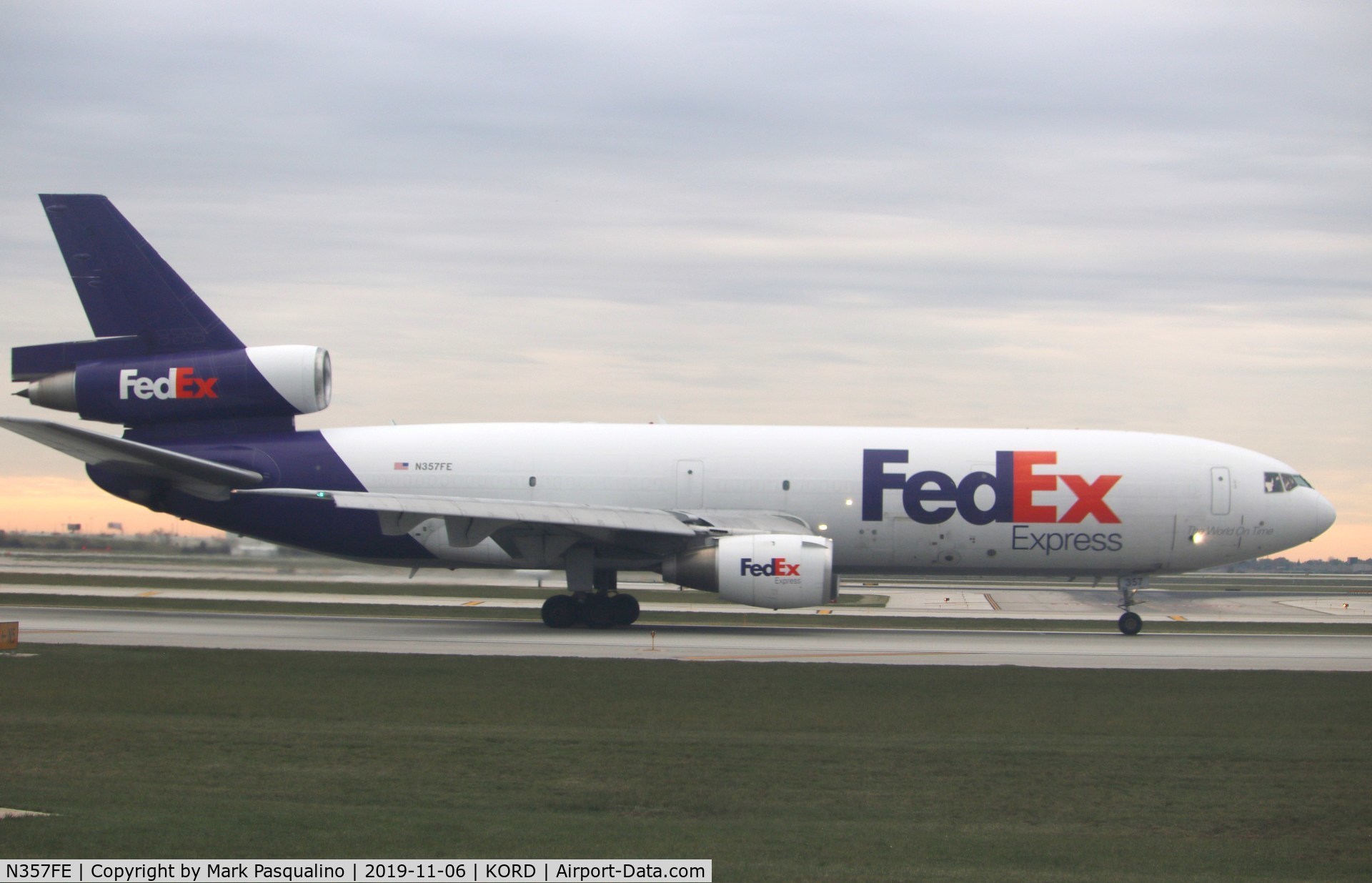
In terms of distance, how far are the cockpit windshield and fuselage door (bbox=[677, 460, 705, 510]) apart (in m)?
12.9

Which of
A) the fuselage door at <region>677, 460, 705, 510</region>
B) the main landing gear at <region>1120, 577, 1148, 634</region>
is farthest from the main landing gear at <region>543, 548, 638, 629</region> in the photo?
the main landing gear at <region>1120, 577, 1148, 634</region>

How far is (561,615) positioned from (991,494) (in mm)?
9974

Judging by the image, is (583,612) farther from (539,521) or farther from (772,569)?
(772,569)

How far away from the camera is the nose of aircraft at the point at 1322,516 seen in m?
29.2

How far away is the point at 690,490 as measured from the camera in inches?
1112

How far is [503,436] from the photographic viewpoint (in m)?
28.9

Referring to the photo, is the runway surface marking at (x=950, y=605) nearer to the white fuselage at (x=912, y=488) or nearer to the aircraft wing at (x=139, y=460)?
the white fuselage at (x=912, y=488)

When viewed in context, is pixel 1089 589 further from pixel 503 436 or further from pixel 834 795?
pixel 834 795

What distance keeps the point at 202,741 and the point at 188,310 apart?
1811cm

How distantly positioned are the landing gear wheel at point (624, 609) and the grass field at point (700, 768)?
8288mm

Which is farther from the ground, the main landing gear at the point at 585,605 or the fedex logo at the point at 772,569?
the fedex logo at the point at 772,569

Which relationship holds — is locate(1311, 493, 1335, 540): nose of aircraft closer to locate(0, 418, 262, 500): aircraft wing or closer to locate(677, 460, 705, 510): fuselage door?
locate(677, 460, 705, 510): fuselage door

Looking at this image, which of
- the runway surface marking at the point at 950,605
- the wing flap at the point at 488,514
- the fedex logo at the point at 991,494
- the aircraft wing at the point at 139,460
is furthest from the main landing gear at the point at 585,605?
the aircraft wing at the point at 139,460

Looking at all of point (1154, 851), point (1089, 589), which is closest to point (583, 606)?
point (1154, 851)
